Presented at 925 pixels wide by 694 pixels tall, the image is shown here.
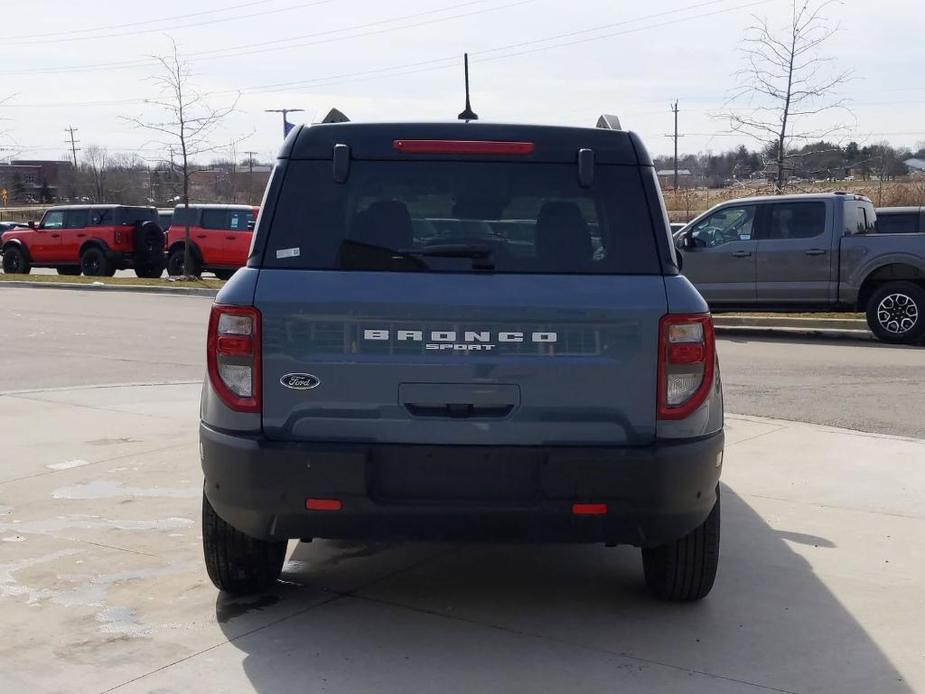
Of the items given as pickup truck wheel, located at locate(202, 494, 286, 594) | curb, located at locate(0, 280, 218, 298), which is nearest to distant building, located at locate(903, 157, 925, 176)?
curb, located at locate(0, 280, 218, 298)

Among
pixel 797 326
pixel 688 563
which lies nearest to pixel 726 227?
pixel 797 326

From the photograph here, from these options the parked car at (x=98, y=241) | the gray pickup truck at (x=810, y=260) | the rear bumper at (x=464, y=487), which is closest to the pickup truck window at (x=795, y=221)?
the gray pickup truck at (x=810, y=260)

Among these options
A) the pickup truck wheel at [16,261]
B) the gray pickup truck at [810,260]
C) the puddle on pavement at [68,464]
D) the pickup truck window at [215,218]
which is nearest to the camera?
the puddle on pavement at [68,464]

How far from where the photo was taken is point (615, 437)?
4.12 metres

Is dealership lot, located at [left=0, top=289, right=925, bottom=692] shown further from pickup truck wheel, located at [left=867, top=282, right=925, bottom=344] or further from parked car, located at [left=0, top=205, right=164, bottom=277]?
parked car, located at [left=0, top=205, right=164, bottom=277]

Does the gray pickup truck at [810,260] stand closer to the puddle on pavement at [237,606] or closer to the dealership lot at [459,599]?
the dealership lot at [459,599]

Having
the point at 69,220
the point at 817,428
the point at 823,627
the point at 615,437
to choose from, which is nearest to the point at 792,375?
the point at 817,428

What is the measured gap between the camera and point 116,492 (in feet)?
22.2

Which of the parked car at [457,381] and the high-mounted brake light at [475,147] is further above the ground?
the high-mounted brake light at [475,147]

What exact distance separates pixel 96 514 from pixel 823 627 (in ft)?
12.6

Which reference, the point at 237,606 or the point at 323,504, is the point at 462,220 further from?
the point at 237,606

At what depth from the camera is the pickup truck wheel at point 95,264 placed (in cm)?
2853

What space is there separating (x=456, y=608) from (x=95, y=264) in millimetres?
25774

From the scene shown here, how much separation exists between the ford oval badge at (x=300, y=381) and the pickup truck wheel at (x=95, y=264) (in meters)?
25.8
